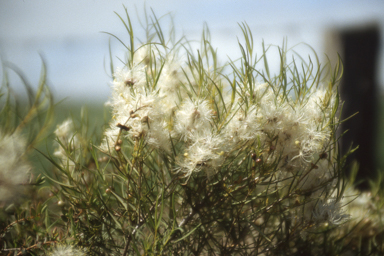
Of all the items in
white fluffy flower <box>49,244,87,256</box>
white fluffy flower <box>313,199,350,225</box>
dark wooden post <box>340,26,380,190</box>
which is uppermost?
dark wooden post <box>340,26,380,190</box>

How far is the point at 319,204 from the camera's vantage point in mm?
253

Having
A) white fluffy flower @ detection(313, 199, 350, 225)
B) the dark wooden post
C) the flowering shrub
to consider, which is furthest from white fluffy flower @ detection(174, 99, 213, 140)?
the dark wooden post

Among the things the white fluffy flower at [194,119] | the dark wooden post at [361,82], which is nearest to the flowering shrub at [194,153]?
the white fluffy flower at [194,119]

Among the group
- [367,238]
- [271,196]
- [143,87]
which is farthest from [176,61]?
[367,238]

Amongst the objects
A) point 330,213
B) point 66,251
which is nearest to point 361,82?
point 330,213

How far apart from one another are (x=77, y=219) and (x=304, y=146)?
0.21 meters

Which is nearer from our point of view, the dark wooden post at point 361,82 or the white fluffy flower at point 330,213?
the white fluffy flower at point 330,213

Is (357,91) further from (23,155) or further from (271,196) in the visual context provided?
(23,155)

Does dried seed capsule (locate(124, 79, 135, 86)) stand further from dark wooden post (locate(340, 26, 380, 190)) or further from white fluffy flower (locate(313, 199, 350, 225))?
dark wooden post (locate(340, 26, 380, 190))

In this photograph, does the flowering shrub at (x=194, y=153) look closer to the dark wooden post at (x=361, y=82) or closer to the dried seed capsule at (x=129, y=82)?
the dried seed capsule at (x=129, y=82)

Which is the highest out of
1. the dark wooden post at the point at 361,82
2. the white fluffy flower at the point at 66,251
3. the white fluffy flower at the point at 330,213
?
the dark wooden post at the point at 361,82

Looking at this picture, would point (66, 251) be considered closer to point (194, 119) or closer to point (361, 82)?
point (194, 119)

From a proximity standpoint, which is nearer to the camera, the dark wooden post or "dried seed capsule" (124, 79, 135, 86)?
"dried seed capsule" (124, 79, 135, 86)

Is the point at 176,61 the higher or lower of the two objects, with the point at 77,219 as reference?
higher
